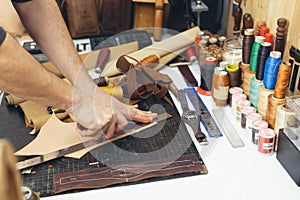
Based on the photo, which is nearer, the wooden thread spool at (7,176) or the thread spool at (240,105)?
the wooden thread spool at (7,176)

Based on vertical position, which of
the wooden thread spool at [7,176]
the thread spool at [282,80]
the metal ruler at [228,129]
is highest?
the wooden thread spool at [7,176]

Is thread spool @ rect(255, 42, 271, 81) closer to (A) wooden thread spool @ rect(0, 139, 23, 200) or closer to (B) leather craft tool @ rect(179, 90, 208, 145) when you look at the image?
(B) leather craft tool @ rect(179, 90, 208, 145)

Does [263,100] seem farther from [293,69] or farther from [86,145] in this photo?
[86,145]

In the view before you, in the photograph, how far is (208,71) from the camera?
1.20 metres

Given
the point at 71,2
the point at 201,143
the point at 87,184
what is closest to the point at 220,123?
the point at 201,143

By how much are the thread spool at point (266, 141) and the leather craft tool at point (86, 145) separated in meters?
0.28

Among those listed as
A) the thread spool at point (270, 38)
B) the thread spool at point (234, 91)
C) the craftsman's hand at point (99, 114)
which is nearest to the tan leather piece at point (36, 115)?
the craftsman's hand at point (99, 114)

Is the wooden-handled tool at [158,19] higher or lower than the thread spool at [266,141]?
higher

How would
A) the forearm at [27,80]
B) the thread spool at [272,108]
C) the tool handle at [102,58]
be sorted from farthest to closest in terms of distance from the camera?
Answer: the tool handle at [102,58] < the thread spool at [272,108] < the forearm at [27,80]

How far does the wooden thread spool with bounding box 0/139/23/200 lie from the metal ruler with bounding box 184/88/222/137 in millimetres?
779

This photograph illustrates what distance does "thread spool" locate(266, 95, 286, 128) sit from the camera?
0.97 meters

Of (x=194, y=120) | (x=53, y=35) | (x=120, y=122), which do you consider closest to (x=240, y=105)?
(x=194, y=120)

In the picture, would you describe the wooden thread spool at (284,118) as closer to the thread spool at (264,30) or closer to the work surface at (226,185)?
the work surface at (226,185)

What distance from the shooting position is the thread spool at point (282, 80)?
937 millimetres
